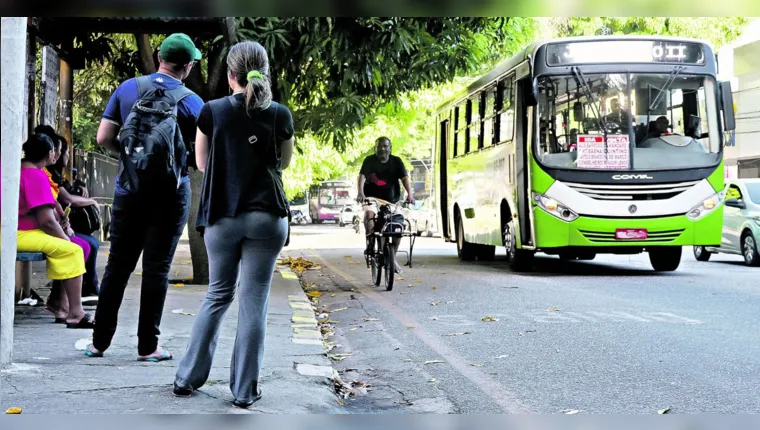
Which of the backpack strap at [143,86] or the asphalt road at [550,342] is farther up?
the backpack strap at [143,86]

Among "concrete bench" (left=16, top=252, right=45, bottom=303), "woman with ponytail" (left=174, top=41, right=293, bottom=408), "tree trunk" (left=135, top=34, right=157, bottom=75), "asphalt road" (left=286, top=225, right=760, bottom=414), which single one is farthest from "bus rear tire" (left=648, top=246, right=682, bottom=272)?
"woman with ponytail" (left=174, top=41, right=293, bottom=408)

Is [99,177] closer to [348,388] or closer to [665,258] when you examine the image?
[665,258]

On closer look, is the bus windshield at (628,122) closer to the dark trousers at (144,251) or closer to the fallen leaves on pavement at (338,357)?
the fallen leaves on pavement at (338,357)

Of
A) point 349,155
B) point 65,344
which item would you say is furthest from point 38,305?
point 349,155

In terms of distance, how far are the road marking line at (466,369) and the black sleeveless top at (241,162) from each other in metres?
1.73

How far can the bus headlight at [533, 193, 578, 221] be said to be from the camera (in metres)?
16.5

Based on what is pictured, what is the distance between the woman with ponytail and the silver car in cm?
1543

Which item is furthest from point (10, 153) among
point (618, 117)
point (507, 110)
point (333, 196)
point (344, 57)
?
point (333, 196)

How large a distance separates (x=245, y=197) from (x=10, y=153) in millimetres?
1925

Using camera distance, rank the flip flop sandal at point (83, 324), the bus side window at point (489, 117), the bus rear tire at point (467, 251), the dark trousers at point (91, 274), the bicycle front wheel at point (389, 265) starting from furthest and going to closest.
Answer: the bus rear tire at point (467, 251)
the bus side window at point (489, 117)
the bicycle front wheel at point (389, 265)
the dark trousers at point (91, 274)
the flip flop sandal at point (83, 324)

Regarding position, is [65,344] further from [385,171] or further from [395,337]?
[385,171]

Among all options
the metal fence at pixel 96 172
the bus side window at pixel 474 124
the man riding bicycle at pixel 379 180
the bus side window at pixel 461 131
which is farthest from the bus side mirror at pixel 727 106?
the metal fence at pixel 96 172

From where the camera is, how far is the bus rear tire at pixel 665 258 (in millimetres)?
17734

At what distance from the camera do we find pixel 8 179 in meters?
6.90
